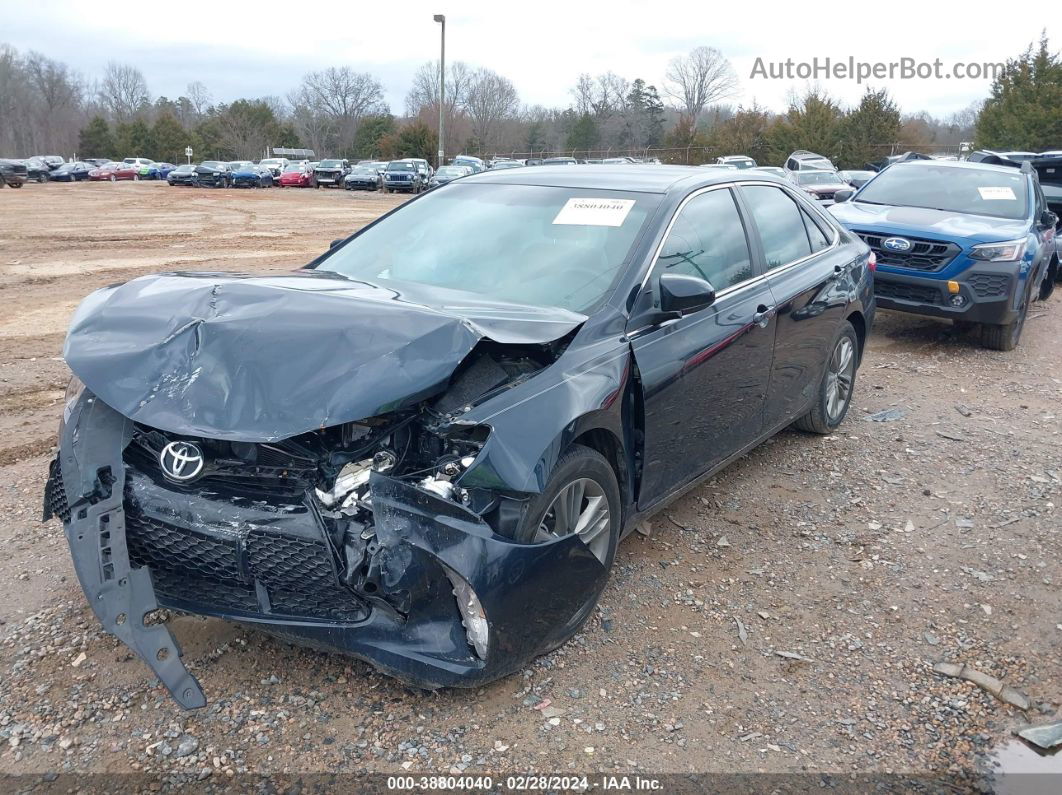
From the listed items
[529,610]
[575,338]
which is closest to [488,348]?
[575,338]

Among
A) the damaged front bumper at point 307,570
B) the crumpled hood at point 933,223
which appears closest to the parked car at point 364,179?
the crumpled hood at point 933,223

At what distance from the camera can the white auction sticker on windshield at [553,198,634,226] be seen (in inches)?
155

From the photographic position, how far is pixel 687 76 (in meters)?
81.4

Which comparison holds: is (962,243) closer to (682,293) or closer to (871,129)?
(682,293)

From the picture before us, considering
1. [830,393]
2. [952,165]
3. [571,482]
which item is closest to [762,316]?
[830,393]

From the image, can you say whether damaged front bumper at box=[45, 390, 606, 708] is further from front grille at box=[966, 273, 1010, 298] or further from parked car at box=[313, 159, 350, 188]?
parked car at box=[313, 159, 350, 188]

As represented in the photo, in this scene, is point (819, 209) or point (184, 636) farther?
point (819, 209)

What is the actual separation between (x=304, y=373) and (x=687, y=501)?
8.48 feet

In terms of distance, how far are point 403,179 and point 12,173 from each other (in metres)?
17.8

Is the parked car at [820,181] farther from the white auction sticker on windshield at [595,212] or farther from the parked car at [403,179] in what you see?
the white auction sticker on windshield at [595,212]

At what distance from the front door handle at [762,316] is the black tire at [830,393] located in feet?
3.61

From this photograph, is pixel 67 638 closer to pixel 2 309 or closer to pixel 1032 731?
pixel 1032 731

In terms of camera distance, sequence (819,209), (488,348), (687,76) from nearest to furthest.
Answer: (488,348), (819,209), (687,76)

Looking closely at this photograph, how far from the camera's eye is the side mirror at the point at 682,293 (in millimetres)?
3518
